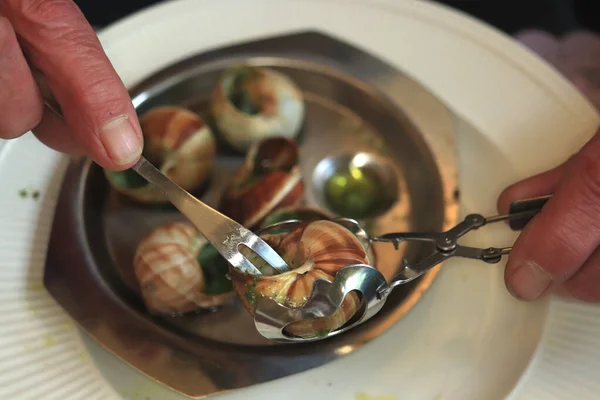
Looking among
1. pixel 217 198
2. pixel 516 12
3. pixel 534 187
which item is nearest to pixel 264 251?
pixel 217 198

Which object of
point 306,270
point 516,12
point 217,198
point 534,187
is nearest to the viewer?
point 306,270

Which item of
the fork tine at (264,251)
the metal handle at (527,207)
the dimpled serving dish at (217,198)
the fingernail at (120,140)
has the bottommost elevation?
the dimpled serving dish at (217,198)

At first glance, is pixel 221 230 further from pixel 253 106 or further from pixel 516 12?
pixel 516 12

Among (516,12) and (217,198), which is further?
(516,12)

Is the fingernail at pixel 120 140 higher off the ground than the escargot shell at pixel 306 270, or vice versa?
the fingernail at pixel 120 140

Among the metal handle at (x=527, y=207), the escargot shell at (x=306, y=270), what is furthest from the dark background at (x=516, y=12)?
the escargot shell at (x=306, y=270)

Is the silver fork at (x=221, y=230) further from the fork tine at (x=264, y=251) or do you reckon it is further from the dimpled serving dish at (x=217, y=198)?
the dimpled serving dish at (x=217, y=198)

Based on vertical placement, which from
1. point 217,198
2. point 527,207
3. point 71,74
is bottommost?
point 217,198

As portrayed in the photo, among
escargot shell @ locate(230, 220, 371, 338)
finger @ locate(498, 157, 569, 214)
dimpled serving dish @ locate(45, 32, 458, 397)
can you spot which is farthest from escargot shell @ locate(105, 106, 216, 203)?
finger @ locate(498, 157, 569, 214)
